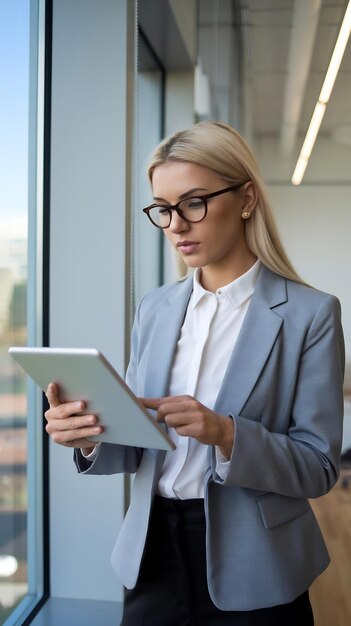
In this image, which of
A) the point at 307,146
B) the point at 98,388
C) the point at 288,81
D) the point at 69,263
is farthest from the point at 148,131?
the point at 98,388

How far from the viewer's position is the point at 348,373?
3.59 m

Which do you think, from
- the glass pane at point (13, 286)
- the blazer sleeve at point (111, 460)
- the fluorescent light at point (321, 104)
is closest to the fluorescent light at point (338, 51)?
the fluorescent light at point (321, 104)

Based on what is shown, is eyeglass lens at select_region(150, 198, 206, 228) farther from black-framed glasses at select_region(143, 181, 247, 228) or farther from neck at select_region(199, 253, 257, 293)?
neck at select_region(199, 253, 257, 293)

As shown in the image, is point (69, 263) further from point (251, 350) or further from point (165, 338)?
point (251, 350)

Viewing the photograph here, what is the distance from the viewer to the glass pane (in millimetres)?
2387

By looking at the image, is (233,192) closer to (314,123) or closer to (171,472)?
(171,472)

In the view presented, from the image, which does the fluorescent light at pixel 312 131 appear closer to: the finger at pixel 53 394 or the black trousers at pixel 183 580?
the black trousers at pixel 183 580

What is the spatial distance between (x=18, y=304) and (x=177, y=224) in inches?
52.9

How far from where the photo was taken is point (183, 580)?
1.39m

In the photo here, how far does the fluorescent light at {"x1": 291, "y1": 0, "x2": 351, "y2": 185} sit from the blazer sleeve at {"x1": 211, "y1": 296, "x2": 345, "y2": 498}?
2.55 meters

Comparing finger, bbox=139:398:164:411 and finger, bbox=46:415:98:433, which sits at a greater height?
finger, bbox=139:398:164:411

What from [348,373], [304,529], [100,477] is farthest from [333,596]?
[304,529]

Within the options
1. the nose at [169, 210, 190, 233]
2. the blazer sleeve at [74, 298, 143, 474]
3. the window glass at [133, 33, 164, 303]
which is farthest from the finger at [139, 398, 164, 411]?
the window glass at [133, 33, 164, 303]

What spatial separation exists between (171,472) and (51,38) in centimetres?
202
